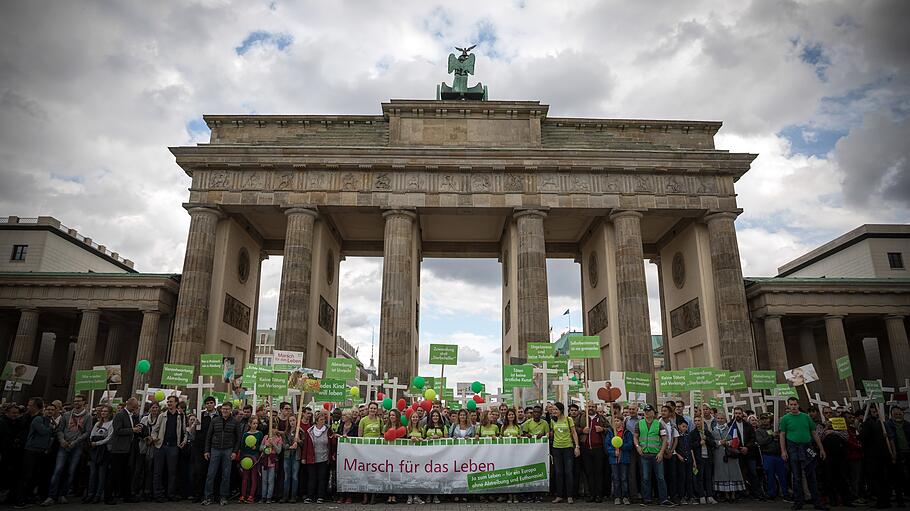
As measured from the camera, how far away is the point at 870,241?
39.8 m

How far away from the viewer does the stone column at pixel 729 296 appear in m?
26.1

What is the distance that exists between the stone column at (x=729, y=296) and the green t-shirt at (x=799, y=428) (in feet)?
51.6

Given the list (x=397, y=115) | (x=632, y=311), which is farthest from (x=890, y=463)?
(x=397, y=115)

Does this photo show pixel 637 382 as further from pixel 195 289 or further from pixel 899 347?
pixel 899 347

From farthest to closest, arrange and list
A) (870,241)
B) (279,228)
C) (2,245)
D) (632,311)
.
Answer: (2,245) < (870,241) < (279,228) < (632,311)

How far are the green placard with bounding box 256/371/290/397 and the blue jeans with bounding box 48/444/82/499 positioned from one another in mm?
3627

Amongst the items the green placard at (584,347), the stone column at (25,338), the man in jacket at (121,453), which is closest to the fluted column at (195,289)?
the stone column at (25,338)

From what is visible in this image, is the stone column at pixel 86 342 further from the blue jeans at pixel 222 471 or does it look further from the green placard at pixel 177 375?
the blue jeans at pixel 222 471

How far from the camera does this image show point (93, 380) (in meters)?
15.5

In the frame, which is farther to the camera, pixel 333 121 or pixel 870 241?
pixel 870 241

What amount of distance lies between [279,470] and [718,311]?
2294cm

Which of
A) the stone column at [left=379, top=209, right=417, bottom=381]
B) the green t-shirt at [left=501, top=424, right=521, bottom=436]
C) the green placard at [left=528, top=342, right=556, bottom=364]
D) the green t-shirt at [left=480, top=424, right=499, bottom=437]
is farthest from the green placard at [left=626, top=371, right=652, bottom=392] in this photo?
the stone column at [left=379, top=209, right=417, bottom=381]

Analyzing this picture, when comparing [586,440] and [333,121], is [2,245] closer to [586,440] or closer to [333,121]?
[333,121]

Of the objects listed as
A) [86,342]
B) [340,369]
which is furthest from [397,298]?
[86,342]
